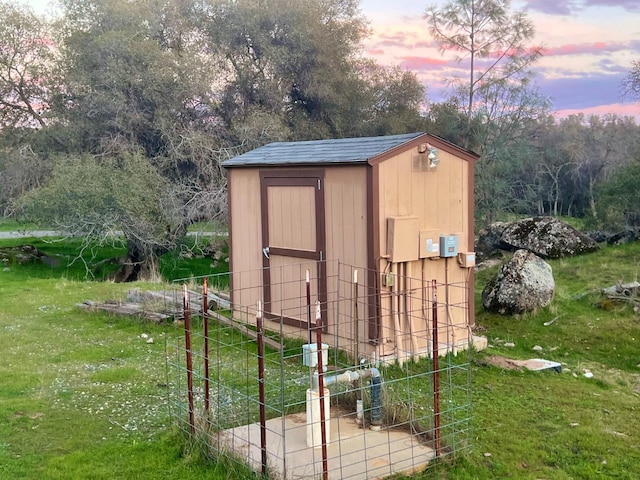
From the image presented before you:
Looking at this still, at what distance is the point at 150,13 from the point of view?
21641mm

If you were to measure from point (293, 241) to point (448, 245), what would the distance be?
228 cm

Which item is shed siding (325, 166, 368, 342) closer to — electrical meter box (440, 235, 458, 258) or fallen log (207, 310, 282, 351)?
fallen log (207, 310, 282, 351)

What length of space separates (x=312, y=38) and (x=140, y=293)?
13823mm

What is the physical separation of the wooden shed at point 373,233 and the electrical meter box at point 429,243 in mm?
14

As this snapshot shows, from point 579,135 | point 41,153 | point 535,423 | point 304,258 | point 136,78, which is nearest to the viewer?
point 535,423

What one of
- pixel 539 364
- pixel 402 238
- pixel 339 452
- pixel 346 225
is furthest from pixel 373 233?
pixel 339 452

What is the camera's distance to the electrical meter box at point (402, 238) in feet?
26.5

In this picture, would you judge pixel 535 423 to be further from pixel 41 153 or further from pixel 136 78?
pixel 41 153

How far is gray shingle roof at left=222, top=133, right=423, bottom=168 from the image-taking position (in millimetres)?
8266

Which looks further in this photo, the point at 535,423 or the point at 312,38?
the point at 312,38

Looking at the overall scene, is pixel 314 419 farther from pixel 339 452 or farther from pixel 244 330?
pixel 244 330

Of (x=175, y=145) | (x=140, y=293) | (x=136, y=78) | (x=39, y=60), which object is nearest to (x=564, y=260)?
(x=140, y=293)

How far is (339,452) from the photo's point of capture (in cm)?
512

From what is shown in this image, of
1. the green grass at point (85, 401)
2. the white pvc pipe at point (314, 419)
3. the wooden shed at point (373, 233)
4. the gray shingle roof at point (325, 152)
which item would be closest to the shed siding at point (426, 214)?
the wooden shed at point (373, 233)
